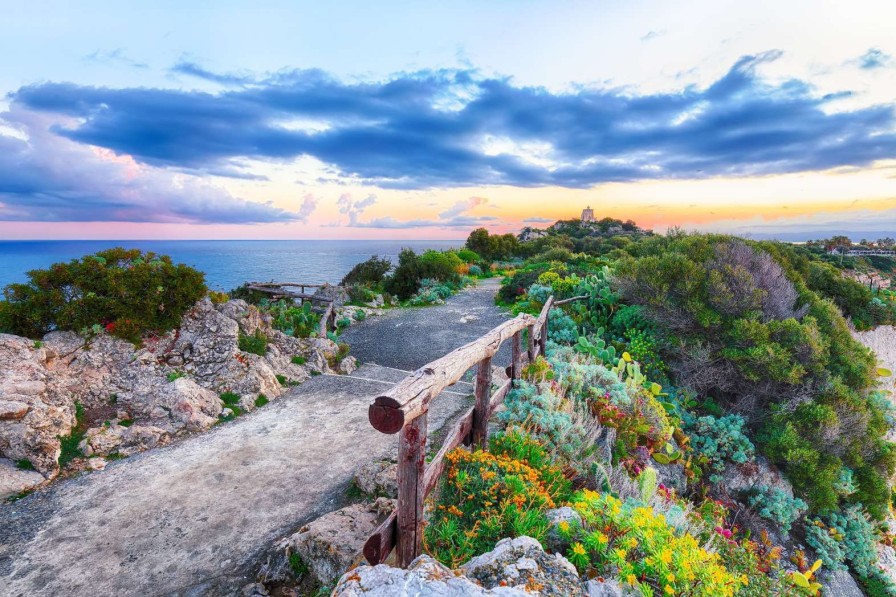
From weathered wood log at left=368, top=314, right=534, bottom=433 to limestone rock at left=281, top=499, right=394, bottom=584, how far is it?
119 centimetres

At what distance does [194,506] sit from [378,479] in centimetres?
190

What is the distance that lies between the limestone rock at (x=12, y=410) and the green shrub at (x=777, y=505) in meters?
10.0

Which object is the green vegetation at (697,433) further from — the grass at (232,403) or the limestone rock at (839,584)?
the grass at (232,403)

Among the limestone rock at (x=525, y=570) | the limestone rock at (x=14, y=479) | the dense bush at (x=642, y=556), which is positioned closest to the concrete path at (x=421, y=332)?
the limestone rock at (x=14, y=479)

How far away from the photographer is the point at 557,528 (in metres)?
3.15

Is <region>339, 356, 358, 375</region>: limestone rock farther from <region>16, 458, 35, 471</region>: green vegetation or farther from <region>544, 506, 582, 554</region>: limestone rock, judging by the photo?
<region>544, 506, 582, 554</region>: limestone rock

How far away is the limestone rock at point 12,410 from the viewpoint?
527 cm

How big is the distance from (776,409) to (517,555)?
301 inches

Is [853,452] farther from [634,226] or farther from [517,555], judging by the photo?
[634,226]

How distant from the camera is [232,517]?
176 inches

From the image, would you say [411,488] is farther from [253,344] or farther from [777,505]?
[777,505]

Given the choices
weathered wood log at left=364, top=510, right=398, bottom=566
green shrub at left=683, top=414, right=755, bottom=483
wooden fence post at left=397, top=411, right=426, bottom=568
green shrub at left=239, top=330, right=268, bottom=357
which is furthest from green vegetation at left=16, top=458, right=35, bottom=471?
green shrub at left=683, top=414, right=755, bottom=483

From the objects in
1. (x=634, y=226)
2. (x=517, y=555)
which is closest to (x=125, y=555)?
(x=517, y=555)

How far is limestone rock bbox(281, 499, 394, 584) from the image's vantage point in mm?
3510
